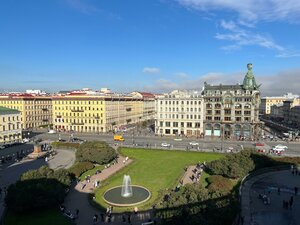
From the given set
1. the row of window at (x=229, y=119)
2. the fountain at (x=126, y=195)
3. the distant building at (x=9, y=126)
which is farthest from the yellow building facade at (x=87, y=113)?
the fountain at (x=126, y=195)

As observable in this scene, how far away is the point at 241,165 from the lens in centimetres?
5075

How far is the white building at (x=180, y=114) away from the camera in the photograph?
4277 inches

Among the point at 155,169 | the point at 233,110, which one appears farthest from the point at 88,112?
the point at 155,169

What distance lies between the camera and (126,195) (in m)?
44.0

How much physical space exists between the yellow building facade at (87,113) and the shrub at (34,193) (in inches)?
3152

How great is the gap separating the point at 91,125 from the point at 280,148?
72.8m

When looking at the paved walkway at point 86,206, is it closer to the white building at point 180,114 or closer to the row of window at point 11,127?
the row of window at point 11,127

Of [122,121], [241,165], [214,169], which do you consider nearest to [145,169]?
[214,169]

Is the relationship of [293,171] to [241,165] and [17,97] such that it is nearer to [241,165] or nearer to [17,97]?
[241,165]

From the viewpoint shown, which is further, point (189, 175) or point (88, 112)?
point (88, 112)

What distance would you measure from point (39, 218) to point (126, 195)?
12.5 m

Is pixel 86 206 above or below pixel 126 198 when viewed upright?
below

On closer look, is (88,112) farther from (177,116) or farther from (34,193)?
(34,193)

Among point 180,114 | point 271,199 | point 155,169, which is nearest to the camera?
point 271,199
